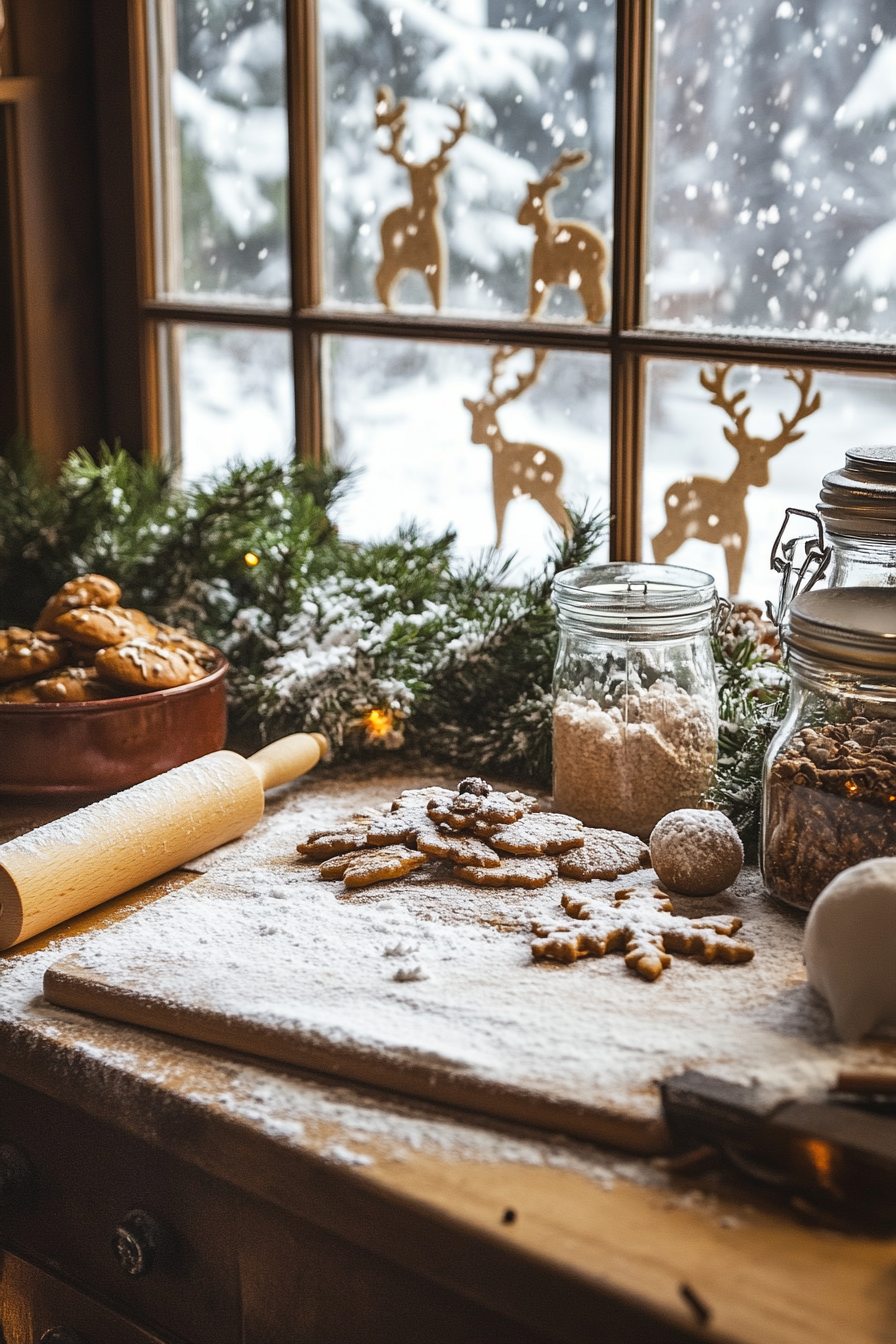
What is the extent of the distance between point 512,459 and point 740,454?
0.90ft

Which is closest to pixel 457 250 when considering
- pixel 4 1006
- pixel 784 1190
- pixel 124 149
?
pixel 124 149

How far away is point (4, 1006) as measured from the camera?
0.87 m

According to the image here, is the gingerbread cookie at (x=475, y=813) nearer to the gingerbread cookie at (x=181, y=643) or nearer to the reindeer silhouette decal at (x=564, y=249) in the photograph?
the gingerbread cookie at (x=181, y=643)

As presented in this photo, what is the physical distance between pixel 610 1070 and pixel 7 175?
53.5 inches

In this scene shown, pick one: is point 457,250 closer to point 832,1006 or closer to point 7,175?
point 7,175

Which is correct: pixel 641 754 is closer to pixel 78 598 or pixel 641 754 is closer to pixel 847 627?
pixel 847 627

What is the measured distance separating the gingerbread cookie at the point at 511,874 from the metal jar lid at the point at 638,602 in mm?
210

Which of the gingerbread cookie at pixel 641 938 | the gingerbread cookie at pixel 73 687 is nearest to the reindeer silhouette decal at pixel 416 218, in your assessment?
the gingerbread cookie at pixel 73 687

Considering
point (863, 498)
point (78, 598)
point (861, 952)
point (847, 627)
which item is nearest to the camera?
point (861, 952)

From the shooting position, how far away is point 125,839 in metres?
1.00

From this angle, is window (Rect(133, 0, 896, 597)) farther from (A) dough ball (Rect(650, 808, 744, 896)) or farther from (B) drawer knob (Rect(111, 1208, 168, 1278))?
(B) drawer knob (Rect(111, 1208, 168, 1278))

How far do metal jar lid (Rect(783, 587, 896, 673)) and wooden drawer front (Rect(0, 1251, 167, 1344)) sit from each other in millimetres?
631

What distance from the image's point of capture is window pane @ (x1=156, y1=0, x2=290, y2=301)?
5.01ft

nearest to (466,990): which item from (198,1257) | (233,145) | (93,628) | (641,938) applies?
(641,938)
